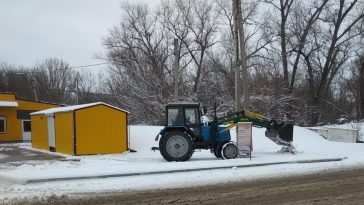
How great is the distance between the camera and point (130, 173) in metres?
14.1

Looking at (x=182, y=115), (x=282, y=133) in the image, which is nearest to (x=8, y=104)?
(x=182, y=115)

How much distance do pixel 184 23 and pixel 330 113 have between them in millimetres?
19213

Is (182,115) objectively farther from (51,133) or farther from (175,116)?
(51,133)

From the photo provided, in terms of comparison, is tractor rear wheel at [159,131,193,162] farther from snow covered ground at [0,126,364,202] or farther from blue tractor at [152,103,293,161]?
snow covered ground at [0,126,364,202]

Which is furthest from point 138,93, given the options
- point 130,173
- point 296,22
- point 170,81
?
point 130,173

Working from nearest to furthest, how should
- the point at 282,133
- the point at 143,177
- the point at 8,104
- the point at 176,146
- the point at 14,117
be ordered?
the point at 143,177 → the point at 176,146 → the point at 282,133 → the point at 8,104 → the point at 14,117

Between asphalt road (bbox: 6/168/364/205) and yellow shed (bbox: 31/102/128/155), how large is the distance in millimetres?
12134

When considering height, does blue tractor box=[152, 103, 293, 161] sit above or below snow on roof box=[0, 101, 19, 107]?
below

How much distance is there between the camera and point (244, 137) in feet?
61.8

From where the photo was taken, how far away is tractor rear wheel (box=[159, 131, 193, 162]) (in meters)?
18.2

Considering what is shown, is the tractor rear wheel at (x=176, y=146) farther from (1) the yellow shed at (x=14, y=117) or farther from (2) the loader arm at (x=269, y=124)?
(1) the yellow shed at (x=14, y=117)

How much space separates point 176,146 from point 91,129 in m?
6.68

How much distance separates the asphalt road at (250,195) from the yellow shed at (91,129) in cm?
1213

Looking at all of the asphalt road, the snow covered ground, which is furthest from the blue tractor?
the asphalt road
